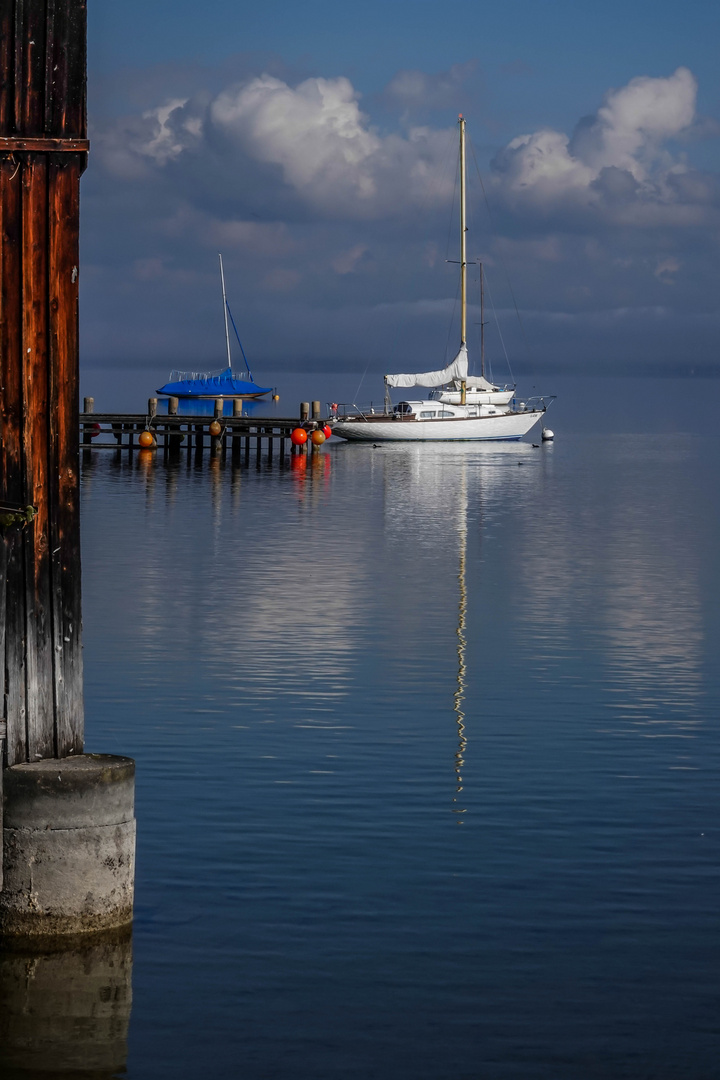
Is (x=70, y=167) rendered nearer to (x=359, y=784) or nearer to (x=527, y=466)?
(x=359, y=784)

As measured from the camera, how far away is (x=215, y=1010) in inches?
363

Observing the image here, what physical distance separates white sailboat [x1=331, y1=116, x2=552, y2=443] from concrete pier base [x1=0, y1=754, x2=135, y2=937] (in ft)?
251

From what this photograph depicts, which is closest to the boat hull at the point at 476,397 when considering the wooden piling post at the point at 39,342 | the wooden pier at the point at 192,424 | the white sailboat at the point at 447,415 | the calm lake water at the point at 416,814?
the white sailboat at the point at 447,415

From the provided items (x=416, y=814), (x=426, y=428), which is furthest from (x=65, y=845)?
(x=426, y=428)

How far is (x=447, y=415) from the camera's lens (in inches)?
3450

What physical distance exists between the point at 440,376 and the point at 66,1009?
79465mm

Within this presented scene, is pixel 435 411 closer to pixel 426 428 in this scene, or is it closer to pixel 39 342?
pixel 426 428

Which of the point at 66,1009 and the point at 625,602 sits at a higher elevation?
the point at 625,602

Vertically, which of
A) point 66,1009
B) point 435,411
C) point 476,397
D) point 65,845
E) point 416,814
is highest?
point 476,397

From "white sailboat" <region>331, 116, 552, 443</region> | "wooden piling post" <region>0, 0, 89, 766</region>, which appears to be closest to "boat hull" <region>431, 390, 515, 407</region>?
"white sailboat" <region>331, 116, 552, 443</region>

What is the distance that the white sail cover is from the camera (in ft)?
285

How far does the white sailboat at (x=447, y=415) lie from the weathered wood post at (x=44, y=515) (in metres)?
76.0

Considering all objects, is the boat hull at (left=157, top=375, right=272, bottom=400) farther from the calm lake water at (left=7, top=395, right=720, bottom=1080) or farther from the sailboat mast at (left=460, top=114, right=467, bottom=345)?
the calm lake water at (left=7, top=395, right=720, bottom=1080)

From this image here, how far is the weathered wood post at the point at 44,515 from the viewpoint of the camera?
30.9 feet
